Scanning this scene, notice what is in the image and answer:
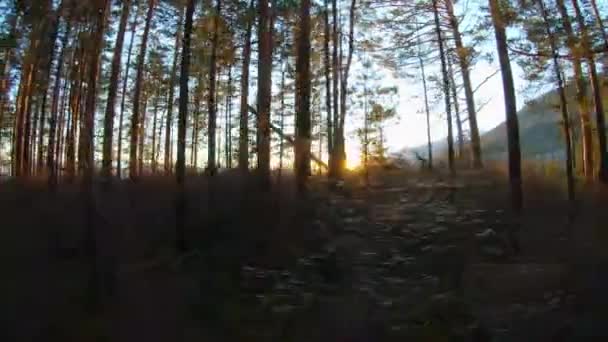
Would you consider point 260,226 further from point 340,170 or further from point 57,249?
point 340,170

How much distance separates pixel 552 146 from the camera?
7581 cm

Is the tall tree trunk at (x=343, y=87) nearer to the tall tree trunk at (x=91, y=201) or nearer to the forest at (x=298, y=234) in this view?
the forest at (x=298, y=234)

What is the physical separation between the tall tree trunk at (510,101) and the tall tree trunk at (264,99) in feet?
18.6

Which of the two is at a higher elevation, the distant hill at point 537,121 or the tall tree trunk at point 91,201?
the distant hill at point 537,121

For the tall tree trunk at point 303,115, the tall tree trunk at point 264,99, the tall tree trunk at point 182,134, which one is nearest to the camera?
the tall tree trunk at point 182,134

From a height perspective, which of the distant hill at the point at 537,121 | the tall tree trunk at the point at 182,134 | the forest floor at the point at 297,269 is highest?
the distant hill at the point at 537,121

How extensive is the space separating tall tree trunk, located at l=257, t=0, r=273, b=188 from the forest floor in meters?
0.69

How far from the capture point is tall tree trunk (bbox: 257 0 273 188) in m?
12.3

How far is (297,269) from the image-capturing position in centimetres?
853

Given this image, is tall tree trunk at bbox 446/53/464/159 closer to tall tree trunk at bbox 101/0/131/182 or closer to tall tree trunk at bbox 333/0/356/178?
tall tree trunk at bbox 333/0/356/178

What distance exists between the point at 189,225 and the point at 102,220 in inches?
64.1

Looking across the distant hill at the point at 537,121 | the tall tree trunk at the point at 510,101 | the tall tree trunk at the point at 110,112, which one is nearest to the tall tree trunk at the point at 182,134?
the tall tree trunk at the point at 110,112

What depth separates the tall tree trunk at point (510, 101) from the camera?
11961 millimetres

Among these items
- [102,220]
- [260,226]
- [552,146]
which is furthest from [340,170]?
[552,146]
